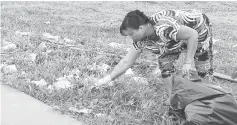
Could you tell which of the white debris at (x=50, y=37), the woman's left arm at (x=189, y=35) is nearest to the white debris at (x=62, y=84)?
the woman's left arm at (x=189, y=35)

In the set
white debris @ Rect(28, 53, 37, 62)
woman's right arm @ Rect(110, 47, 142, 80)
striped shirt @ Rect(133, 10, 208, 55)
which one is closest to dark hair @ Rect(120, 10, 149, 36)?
striped shirt @ Rect(133, 10, 208, 55)

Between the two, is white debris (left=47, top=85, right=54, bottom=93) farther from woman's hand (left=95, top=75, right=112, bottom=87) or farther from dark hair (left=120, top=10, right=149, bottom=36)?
dark hair (left=120, top=10, right=149, bottom=36)

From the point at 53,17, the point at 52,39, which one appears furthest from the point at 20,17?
the point at 52,39

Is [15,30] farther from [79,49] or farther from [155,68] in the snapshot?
[155,68]

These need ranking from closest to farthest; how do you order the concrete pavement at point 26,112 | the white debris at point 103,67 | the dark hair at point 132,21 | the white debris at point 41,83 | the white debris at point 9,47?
the dark hair at point 132,21
the concrete pavement at point 26,112
the white debris at point 41,83
the white debris at point 103,67
the white debris at point 9,47

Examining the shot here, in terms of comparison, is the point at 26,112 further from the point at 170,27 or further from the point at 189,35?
the point at 189,35

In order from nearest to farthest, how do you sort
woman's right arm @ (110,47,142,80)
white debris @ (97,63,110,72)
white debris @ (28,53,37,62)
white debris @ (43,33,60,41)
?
woman's right arm @ (110,47,142,80)
white debris @ (97,63,110,72)
white debris @ (28,53,37,62)
white debris @ (43,33,60,41)

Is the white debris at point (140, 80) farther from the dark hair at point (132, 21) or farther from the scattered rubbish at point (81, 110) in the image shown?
the dark hair at point (132, 21)

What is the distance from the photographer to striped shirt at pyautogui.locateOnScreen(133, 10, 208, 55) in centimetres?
293

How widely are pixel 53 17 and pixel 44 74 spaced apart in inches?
127

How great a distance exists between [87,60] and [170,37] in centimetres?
157

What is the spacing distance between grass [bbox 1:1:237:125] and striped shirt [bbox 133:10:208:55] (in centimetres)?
50

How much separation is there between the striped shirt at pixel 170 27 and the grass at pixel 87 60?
50 centimetres

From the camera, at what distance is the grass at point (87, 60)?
3178 millimetres
